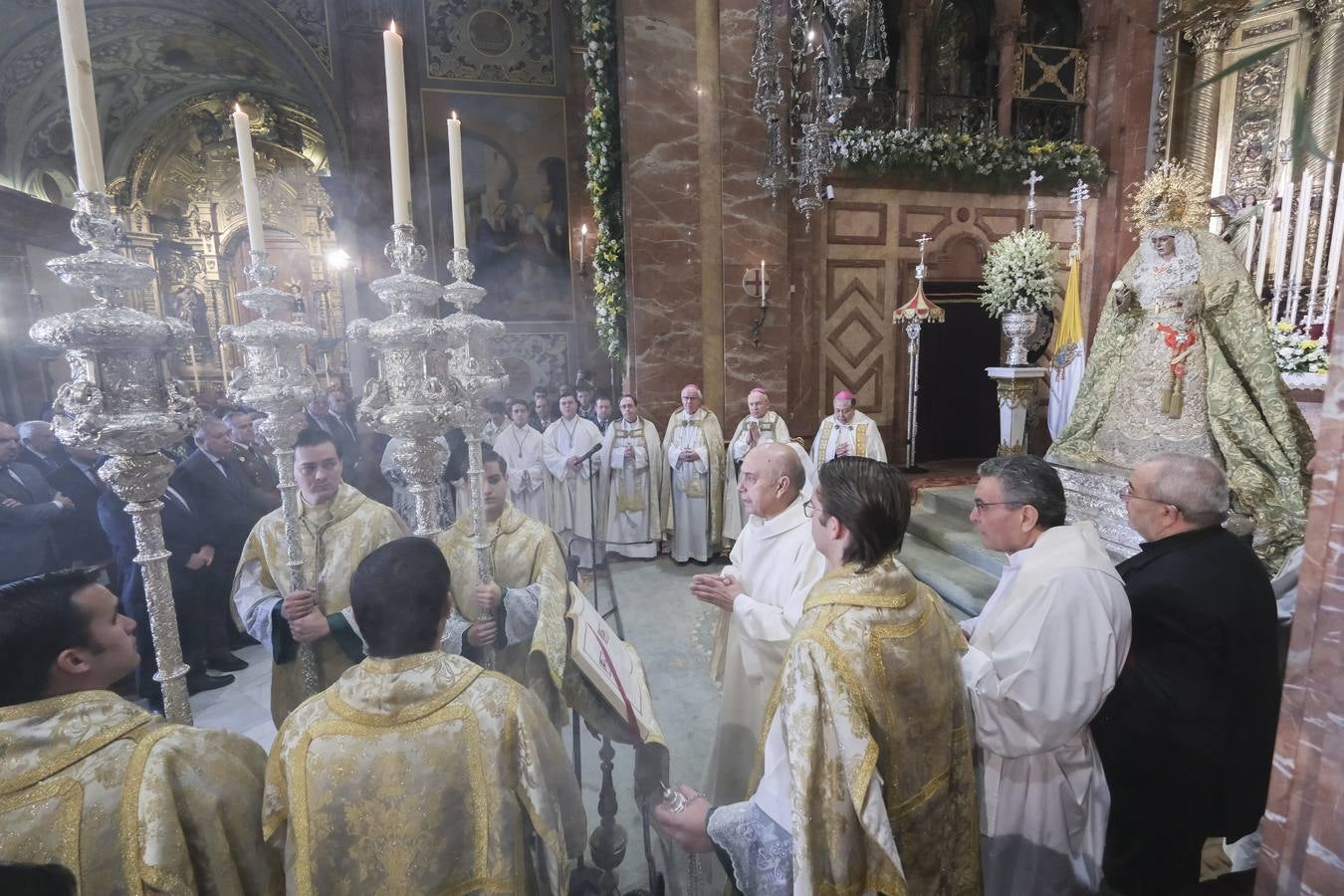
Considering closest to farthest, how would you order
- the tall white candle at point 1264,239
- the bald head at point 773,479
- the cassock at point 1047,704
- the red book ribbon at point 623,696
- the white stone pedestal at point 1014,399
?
the red book ribbon at point 623,696 → the cassock at point 1047,704 → the bald head at point 773,479 → the tall white candle at point 1264,239 → the white stone pedestal at point 1014,399

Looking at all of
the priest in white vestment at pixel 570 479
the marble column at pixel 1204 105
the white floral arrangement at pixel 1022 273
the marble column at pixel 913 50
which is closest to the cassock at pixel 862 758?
the priest in white vestment at pixel 570 479

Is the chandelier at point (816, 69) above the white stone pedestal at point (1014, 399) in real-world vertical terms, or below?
above

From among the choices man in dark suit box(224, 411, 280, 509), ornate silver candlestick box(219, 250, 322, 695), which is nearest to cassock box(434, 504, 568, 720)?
ornate silver candlestick box(219, 250, 322, 695)

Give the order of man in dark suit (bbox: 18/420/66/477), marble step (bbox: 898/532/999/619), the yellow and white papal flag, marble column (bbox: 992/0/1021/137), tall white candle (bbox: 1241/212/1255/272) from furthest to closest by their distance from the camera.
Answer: marble column (bbox: 992/0/1021/137)
the yellow and white papal flag
tall white candle (bbox: 1241/212/1255/272)
marble step (bbox: 898/532/999/619)
man in dark suit (bbox: 18/420/66/477)

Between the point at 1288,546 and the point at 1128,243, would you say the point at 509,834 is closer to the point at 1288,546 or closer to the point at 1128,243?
the point at 1288,546

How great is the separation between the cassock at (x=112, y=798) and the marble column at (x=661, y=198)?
6.68 m

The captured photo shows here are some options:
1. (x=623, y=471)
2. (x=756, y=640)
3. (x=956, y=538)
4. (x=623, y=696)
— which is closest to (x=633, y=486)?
(x=623, y=471)

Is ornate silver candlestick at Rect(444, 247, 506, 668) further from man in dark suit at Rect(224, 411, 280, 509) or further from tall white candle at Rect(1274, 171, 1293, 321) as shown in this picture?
tall white candle at Rect(1274, 171, 1293, 321)

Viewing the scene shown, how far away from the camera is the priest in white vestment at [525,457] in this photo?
737 centimetres

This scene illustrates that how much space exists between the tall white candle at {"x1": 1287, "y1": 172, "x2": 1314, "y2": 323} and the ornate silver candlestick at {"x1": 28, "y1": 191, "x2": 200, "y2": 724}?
10046 mm

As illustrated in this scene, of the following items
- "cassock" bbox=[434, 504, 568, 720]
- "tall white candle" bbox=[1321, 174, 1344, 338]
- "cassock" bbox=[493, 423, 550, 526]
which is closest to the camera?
"cassock" bbox=[434, 504, 568, 720]

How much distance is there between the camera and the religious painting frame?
10617 millimetres

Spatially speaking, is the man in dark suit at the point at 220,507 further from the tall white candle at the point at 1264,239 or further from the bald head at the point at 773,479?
the tall white candle at the point at 1264,239

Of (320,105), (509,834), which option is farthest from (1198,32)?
(320,105)
